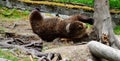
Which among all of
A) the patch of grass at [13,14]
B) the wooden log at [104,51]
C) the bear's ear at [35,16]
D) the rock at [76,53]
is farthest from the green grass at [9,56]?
the patch of grass at [13,14]

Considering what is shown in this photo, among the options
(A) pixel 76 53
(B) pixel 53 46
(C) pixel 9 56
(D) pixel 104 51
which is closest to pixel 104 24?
(A) pixel 76 53

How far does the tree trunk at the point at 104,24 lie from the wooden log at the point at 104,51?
149 centimetres

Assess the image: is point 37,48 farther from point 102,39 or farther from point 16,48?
point 102,39

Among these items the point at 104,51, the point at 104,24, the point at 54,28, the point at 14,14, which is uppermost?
the point at 104,51

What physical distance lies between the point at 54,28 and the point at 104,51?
381cm

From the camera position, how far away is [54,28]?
11875 millimetres

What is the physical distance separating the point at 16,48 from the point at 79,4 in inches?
215

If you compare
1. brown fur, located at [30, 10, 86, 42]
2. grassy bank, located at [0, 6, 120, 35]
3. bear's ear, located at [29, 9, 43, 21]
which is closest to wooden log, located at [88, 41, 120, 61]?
brown fur, located at [30, 10, 86, 42]

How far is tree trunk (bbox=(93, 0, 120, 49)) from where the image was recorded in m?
10.5

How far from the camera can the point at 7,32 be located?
1213 centimetres

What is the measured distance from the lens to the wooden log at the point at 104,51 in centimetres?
775

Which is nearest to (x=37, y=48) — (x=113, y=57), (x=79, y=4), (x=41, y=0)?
(x=113, y=57)

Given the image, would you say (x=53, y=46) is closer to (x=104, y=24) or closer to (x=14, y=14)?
(x=104, y=24)

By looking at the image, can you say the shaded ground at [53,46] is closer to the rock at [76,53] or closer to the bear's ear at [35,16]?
the rock at [76,53]
